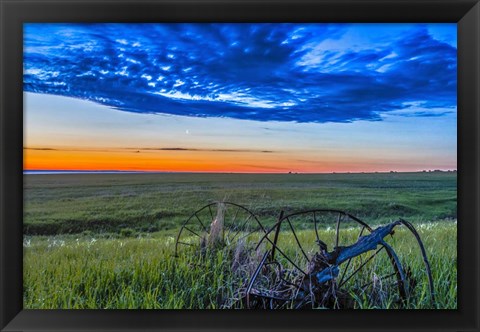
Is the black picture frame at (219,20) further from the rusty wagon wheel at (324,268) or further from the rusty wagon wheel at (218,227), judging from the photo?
the rusty wagon wheel at (218,227)

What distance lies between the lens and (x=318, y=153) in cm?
183

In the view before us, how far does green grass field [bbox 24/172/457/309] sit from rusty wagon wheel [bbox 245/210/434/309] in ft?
0.11

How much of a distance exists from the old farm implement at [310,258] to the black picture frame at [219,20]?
0.21ft

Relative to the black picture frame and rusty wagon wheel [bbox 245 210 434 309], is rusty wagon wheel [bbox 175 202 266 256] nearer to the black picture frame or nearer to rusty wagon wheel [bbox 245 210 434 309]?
rusty wagon wheel [bbox 245 210 434 309]

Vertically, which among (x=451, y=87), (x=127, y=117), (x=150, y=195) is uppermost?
(x=451, y=87)

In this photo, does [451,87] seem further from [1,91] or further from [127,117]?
[1,91]

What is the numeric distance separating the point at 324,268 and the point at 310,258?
74 mm

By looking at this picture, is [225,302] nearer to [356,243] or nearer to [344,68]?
[356,243]

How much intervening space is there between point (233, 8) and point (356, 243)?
1.16 meters

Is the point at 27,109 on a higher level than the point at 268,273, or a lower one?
higher

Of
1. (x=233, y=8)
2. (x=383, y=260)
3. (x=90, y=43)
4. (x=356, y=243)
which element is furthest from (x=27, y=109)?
(x=383, y=260)

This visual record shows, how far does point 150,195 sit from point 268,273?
629mm

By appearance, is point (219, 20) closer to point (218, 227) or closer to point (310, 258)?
point (218, 227)

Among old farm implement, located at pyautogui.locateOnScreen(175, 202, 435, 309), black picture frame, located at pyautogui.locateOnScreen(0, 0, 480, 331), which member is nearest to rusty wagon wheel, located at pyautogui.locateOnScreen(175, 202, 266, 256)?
old farm implement, located at pyautogui.locateOnScreen(175, 202, 435, 309)
